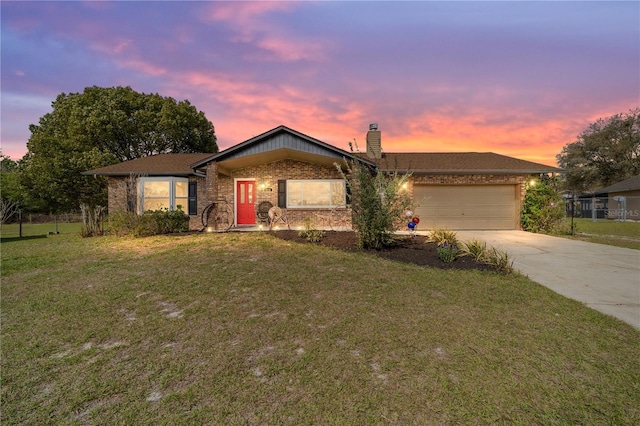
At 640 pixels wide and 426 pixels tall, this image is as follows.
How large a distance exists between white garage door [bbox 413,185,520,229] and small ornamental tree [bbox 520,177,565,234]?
0.55m

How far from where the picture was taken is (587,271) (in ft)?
21.0

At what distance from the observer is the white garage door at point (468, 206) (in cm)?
1430

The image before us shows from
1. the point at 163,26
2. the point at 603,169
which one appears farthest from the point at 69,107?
the point at 603,169

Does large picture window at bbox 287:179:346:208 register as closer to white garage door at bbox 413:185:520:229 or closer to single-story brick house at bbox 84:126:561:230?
single-story brick house at bbox 84:126:561:230

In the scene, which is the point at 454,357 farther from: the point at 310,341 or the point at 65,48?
the point at 65,48

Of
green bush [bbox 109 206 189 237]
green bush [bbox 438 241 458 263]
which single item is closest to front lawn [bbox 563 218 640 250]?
green bush [bbox 438 241 458 263]

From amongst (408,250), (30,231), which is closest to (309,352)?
(408,250)

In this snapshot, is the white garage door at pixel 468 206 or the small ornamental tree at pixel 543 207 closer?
the small ornamental tree at pixel 543 207

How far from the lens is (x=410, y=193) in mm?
14148

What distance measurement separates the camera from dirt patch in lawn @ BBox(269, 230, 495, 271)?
6574mm

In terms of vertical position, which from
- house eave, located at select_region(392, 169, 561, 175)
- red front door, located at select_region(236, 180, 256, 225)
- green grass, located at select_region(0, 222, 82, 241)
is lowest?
green grass, located at select_region(0, 222, 82, 241)

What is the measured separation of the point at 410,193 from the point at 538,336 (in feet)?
36.8

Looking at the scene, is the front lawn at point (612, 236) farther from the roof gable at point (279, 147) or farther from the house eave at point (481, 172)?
the roof gable at point (279, 147)

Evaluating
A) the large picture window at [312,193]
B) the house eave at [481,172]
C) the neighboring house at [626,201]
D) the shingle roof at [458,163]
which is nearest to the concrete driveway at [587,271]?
the house eave at [481,172]
